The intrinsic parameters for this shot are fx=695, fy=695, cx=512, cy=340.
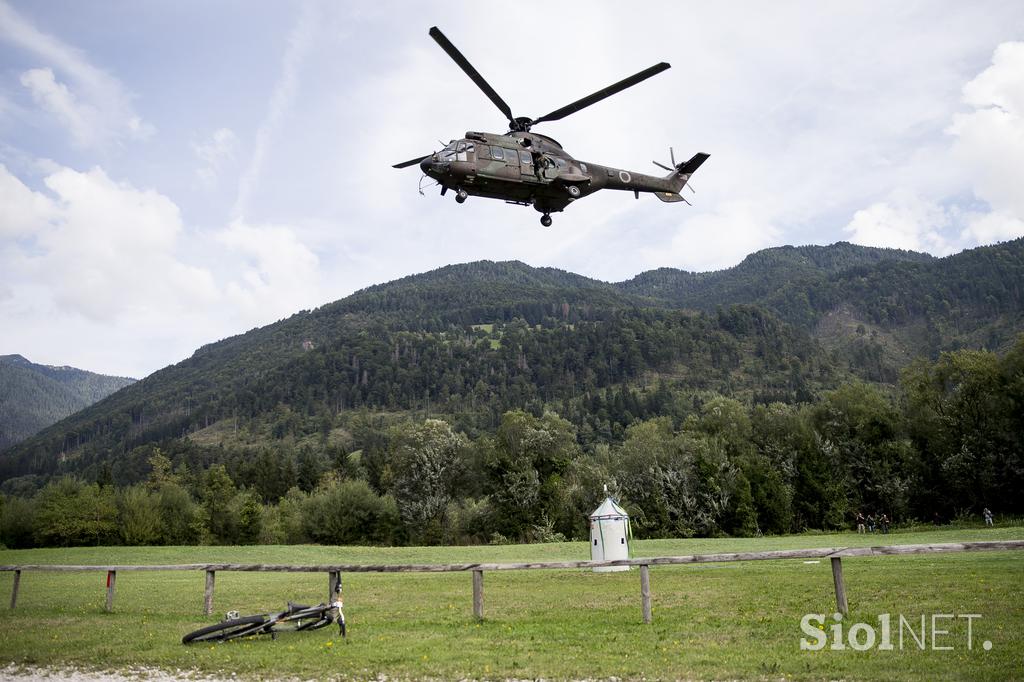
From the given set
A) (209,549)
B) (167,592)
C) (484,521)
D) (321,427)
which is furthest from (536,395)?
(167,592)

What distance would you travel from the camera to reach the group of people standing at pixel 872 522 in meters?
53.5

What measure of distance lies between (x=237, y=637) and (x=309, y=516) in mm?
56303

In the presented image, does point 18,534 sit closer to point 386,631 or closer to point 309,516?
point 309,516

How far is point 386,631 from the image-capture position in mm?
11773

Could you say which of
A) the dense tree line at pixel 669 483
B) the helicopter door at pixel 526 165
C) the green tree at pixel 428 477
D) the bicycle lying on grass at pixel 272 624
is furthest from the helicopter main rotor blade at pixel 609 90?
the green tree at pixel 428 477

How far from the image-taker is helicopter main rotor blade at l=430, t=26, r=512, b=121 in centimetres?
1423

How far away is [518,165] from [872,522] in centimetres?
5206

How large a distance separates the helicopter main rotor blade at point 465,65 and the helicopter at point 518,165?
2 cm

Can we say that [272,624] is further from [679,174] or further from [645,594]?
[679,174]

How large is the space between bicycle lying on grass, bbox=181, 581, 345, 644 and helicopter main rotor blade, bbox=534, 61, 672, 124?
1157cm

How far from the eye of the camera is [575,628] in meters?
11.4

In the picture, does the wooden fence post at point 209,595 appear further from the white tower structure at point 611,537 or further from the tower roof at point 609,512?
the tower roof at point 609,512

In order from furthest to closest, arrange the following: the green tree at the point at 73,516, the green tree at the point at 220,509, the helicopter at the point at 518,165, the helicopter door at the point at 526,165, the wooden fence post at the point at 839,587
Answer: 1. the green tree at the point at 220,509
2. the green tree at the point at 73,516
3. the helicopter door at the point at 526,165
4. the helicopter at the point at 518,165
5. the wooden fence post at the point at 839,587

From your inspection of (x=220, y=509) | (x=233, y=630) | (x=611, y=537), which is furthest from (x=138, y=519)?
(x=233, y=630)
